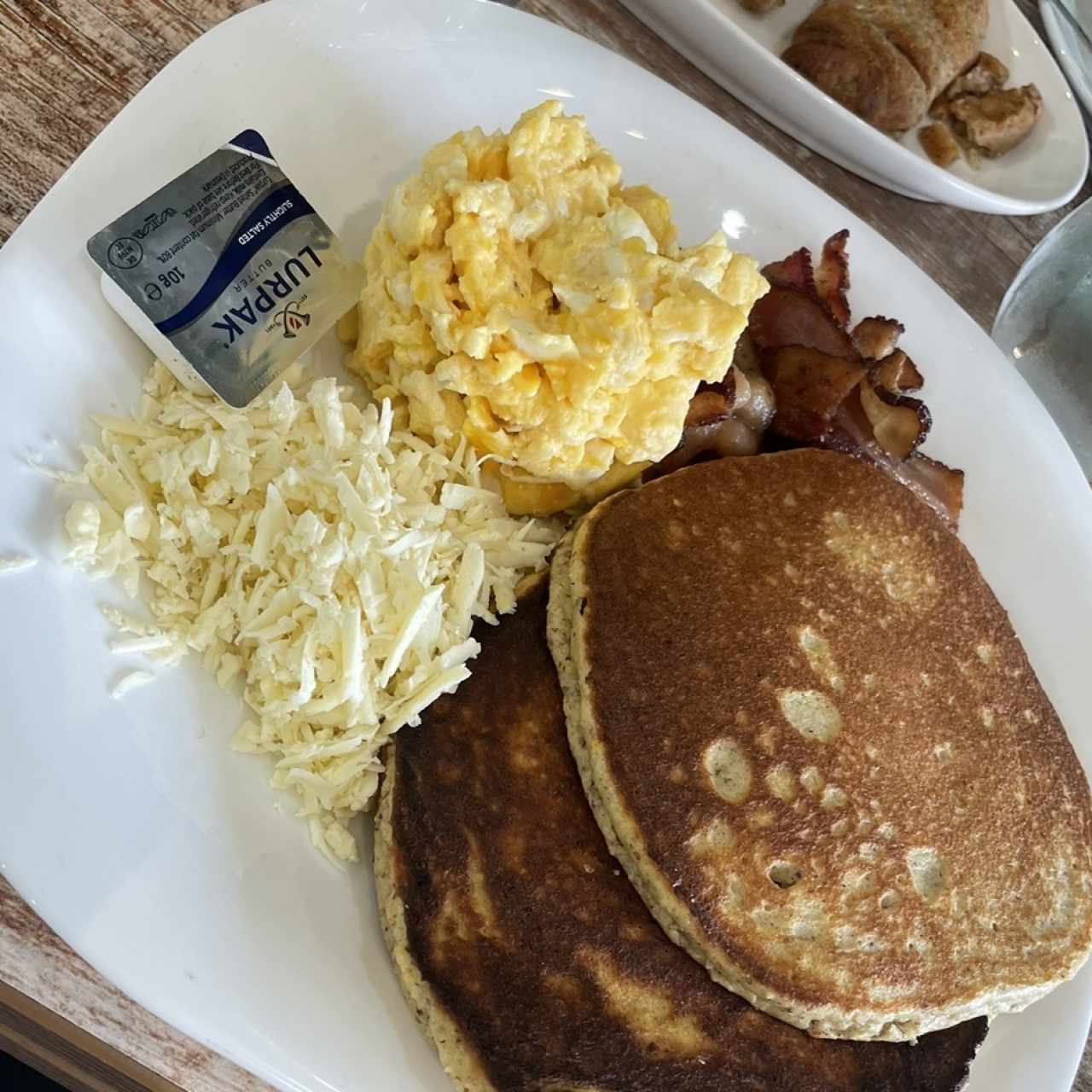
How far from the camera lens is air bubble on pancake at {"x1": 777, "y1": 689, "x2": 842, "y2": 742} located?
4.66 ft

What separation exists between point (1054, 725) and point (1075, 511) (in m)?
0.51

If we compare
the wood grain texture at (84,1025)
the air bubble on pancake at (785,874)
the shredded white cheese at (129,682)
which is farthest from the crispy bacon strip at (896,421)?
the wood grain texture at (84,1025)

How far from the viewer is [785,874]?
1.36 metres

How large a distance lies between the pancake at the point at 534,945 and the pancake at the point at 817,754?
5 cm

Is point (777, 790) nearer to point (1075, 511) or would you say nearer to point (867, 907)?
point (867, 907)

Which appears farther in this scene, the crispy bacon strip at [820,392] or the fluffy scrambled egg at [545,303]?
the crispy bacon strip at [820,392]

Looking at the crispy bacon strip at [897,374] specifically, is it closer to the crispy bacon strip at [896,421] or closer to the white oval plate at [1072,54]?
the crispy bacon strip at [896,421]

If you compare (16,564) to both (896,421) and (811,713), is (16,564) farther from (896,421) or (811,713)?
(896,421)

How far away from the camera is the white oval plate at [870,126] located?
6.46 ft

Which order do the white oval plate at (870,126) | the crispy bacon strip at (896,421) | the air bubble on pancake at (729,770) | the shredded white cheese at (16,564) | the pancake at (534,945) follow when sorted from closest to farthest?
the shredded white cheese at (16,564) → the pancake at (534,945) → the air bubble on pancake at (729,770) → the crispy bacon strip at (896,421) → the white oval plate at (870,126)

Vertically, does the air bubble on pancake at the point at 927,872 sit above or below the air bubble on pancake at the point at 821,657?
below

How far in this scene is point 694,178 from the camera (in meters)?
1.87

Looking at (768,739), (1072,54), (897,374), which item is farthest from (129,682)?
(1072,54)

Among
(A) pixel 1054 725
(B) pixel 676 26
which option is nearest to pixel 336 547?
(A) pixel 1054 725
